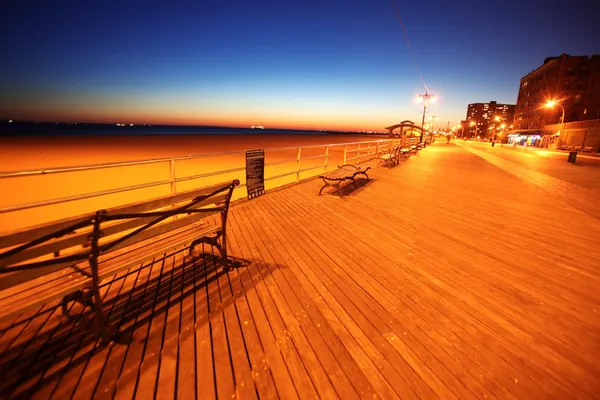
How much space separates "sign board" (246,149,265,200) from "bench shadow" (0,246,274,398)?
129 inches

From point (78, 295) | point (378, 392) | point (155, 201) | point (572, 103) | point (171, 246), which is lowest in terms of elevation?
point (378, 392)

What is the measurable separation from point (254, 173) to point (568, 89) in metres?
77.5

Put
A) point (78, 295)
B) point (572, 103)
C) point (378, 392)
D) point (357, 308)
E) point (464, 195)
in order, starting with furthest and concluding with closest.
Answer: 1. point (572, 103)
2. point (464, 195)
3. point (357, 308)
4. point (78, 295)
5. point (378, 392)

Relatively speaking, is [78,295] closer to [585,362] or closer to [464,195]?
[585,362]

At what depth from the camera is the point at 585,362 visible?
214 cm

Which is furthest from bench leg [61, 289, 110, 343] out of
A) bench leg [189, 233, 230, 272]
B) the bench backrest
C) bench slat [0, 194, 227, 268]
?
bench leg [189, 233, 230, 272]

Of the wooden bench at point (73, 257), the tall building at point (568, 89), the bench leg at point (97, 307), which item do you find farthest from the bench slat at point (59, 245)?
the tall building at point (568, 89)

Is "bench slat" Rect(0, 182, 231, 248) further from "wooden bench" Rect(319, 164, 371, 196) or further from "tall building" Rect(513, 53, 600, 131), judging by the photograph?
"tall building" Rect(513, 53, 600, 131)

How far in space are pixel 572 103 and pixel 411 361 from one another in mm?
78491

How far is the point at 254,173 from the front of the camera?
679cm

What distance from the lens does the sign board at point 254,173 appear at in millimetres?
6637

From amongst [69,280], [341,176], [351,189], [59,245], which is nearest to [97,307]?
[69,280]

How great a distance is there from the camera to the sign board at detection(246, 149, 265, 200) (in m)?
6.64

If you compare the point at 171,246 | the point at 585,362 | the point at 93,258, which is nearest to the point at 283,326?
the point at 171,246
